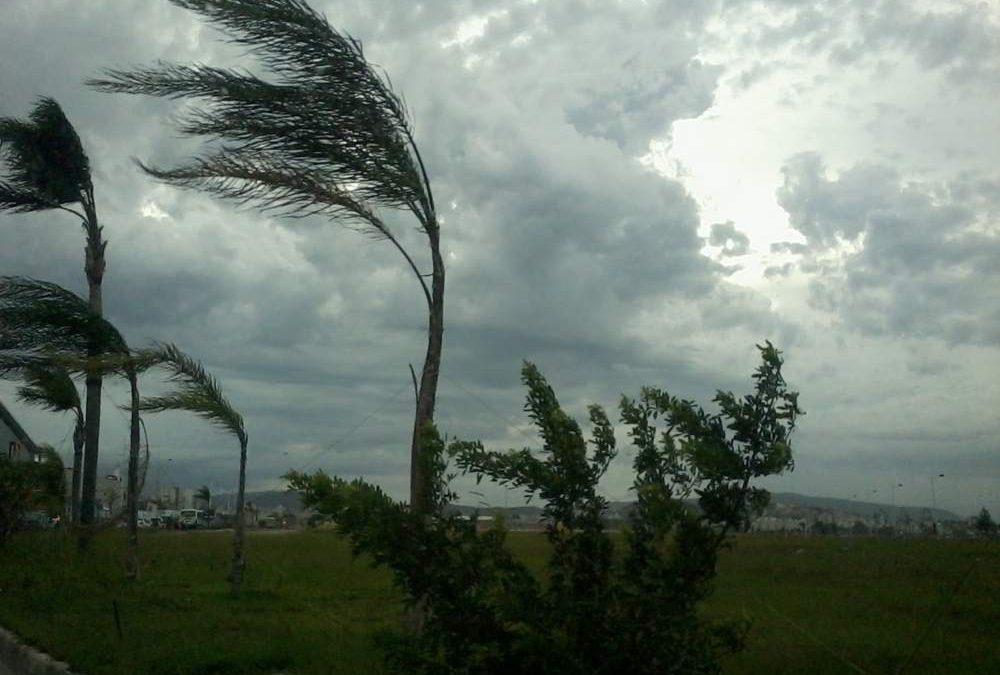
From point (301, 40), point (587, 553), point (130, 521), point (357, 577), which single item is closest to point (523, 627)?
point (587, 553)

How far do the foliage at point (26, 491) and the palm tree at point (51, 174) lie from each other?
2.09 metres

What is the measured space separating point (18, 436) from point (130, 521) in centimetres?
4348

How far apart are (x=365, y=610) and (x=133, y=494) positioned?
5.82 m

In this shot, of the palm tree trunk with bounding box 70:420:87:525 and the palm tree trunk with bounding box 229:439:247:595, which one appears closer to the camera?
the palm tree trunk with bounding box 229:439:247:595

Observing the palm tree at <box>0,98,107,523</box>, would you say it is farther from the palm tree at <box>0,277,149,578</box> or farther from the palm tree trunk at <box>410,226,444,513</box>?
the palm tree trunk at <box>410,226,444,513</box>

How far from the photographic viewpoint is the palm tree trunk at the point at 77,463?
2350 cm

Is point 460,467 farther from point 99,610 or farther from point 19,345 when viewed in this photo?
point 19,345

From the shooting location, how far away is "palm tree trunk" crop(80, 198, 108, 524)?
821 inches

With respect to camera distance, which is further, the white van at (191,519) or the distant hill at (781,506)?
the white van at (191,519)

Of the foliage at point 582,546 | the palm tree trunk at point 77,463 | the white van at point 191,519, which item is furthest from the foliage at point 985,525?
the white van at point 191,519

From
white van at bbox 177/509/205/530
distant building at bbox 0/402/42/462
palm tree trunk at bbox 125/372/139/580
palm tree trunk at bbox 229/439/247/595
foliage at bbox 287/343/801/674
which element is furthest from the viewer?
white van at bbox 177/509/205/530

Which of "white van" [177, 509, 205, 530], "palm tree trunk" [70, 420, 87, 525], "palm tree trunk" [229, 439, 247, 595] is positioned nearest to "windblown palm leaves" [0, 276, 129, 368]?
"palm tree trunk" [229, 439, 247, 595]

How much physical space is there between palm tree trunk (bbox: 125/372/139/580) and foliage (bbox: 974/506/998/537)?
1252cm

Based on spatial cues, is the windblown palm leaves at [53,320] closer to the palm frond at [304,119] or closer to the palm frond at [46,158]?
the palm frond at [46,158]
